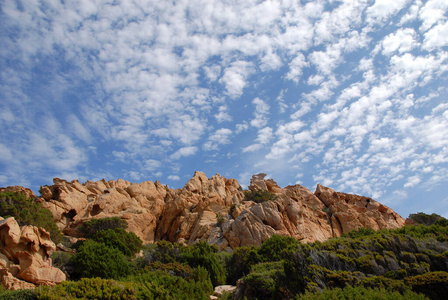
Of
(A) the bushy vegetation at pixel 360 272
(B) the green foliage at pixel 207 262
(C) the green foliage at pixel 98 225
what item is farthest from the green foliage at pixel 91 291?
(C) the green foliage at pixel 98 225

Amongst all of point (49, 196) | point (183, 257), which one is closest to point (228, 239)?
point (183, 257)

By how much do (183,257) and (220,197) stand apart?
24.6 metres

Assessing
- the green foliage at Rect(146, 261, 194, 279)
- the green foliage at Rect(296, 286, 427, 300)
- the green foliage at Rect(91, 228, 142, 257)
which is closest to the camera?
the green foliage at Rect(296, 286, 427, 300)

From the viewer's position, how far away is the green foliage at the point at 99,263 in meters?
25.3

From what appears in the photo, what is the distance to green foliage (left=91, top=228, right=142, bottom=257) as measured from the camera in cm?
3388

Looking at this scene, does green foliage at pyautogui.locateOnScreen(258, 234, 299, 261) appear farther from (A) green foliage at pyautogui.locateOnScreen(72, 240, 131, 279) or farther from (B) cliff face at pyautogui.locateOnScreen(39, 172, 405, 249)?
(A) green foliage at pyautogui.locateOnScreen(72, 240, 131, 279)

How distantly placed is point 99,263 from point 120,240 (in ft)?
30.2

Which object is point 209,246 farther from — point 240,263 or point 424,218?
point 424,218

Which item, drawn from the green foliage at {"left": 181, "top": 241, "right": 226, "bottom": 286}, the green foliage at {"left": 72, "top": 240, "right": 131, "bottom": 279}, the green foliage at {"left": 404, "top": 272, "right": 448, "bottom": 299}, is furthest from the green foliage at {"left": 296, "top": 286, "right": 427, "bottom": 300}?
the green foliage at {"left": 72, "top": 240, "right": 131, "bottom": 279}

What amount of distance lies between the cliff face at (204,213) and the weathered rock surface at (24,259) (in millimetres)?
17655

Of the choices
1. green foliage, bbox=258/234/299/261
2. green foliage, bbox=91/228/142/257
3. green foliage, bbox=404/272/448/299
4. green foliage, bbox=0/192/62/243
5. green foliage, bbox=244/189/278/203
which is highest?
green foliage, bbox=244/189/278/203

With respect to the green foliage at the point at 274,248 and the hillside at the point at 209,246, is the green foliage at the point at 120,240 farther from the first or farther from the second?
the green foliage at the point at 274,248

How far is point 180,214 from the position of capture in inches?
2015

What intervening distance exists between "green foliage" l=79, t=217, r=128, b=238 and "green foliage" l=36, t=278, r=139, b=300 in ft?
79.0
